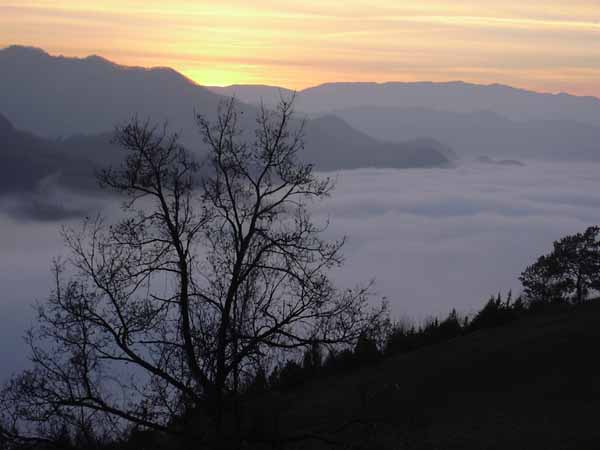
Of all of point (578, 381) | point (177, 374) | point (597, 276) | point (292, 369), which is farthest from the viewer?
point (597, 276)

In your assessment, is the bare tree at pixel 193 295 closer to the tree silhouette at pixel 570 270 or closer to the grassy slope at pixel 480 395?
the grassy slope at pixel 480 395

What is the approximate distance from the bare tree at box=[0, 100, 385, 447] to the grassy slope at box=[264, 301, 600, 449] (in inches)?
59.4

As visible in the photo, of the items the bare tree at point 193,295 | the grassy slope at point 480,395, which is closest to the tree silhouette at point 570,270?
the grassy slope at point 480,395

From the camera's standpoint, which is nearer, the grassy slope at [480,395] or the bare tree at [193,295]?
the bare tree at [193,295]

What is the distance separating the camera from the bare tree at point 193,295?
10977 millimetres

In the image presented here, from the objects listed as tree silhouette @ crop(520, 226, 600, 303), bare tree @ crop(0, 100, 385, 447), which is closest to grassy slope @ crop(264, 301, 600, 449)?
bare tree @ crop(0, 100, 385, 447)

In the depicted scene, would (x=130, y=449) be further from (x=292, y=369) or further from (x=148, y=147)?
(x=292, y=369)

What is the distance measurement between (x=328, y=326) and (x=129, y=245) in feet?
12.1

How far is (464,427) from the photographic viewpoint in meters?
15.8

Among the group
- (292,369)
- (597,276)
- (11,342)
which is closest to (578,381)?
(292,369)

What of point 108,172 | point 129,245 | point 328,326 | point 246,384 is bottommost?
point 246,384

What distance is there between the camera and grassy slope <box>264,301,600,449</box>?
14.5 m

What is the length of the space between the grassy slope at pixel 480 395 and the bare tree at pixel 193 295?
59.4 inches

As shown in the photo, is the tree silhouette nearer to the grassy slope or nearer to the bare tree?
the grassy slope
